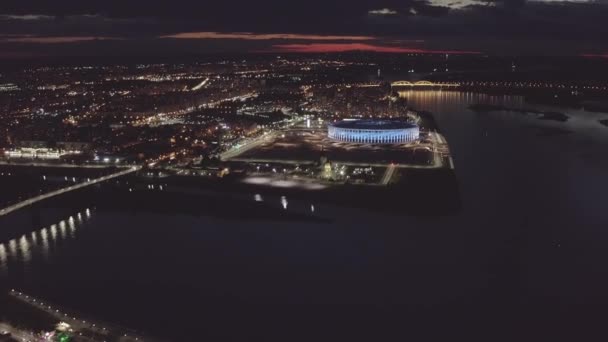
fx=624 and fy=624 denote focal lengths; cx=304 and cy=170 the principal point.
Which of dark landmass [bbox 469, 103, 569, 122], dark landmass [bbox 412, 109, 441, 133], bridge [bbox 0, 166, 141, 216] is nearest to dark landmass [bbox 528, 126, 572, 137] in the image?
dark landmass [bbox 469, 103, 569, 122]

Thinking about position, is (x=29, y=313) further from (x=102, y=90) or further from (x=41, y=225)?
(x=102, y=90)

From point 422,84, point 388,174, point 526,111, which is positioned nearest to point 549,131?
point 526,111

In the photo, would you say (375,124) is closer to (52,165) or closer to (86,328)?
(52,165)

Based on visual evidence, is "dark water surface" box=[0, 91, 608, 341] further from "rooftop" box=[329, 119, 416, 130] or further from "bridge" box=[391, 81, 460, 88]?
"bridge" box=[391, 81, 460, 88]

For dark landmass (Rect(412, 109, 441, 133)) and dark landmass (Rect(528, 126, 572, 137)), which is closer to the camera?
dark landmass (Rect(528, 126, 572, 137))

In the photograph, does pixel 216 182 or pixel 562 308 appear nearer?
pixel 562 308

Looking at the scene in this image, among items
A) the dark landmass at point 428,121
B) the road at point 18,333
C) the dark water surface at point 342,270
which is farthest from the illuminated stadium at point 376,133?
the road at point 18,333

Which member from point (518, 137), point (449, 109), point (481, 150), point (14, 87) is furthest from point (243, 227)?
point (14, 87)
